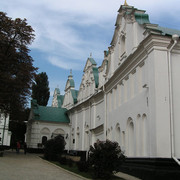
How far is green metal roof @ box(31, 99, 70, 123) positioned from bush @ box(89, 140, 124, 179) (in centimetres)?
2911

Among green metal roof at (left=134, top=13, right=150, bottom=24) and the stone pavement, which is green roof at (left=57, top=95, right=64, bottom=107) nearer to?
the stone pavement

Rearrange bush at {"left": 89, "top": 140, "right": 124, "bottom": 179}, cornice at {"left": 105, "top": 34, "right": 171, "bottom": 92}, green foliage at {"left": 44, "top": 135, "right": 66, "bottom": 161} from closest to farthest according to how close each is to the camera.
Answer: bush at {"left": 89, "top": 140, "right": 124, "bottom": 179} < cornice at {"left": 105, "top": 34, "right": 171, "bottom": 92} < green foliage at {"left": 44, "top": 135, "right": 66, "bottom": 161}

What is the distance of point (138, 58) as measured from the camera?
19656 millimetres

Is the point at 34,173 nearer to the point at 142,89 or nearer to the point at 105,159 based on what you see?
the point at 105,159

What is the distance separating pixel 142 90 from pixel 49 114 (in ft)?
93.3

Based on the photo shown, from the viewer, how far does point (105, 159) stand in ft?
50.2

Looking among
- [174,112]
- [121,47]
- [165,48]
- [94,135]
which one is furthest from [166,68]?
[94,135]

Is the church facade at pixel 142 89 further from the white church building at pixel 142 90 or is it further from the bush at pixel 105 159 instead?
the bush at pixel 105 159

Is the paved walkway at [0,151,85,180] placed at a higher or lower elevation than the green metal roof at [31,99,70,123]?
lower

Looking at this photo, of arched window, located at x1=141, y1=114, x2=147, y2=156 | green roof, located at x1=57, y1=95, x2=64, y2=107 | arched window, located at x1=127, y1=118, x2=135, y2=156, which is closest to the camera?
arched window, located at x1=141, y1=114, x2=147, y2=156

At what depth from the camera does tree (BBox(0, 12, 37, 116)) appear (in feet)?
92.8

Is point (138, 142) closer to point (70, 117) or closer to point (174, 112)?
point (174, 112)

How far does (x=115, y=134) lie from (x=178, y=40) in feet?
34.7

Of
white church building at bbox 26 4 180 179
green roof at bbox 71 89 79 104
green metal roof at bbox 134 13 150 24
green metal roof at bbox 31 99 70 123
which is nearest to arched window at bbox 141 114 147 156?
white church building at bbox 26 4 180 179
